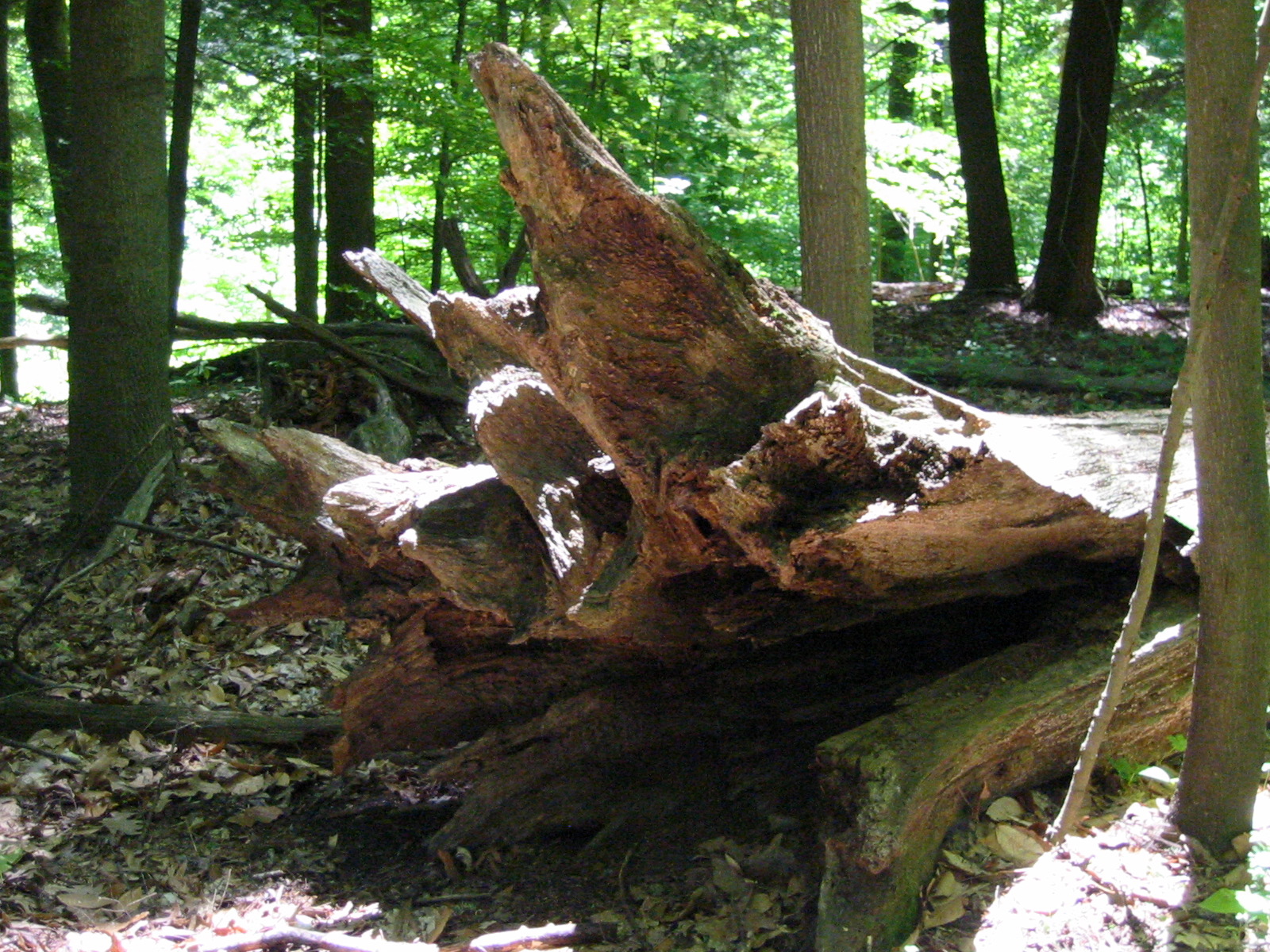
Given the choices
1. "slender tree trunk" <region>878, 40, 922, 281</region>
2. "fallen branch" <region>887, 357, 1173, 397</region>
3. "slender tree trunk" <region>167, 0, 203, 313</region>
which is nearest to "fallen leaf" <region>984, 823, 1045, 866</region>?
"fallen branch" <region>887, 357, 1173, 397</region>

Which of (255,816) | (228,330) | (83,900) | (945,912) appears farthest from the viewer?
(228,330)

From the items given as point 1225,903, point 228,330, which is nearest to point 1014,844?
point 1225,903

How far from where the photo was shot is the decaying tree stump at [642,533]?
2.60 m

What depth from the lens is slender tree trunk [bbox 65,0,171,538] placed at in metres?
5.90

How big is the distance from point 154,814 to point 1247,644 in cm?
373

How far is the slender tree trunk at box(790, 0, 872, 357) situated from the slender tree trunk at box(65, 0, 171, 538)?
12.2 feet

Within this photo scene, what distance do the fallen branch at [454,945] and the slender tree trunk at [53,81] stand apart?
26.8 ft

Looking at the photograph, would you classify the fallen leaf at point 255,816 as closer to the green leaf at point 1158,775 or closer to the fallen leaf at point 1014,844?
the fallen leaf at point 1014,844

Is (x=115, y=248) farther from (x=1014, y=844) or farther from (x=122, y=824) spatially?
(x=1014, y=844)

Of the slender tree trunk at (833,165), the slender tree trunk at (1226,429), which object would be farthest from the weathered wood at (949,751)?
the slender tree trunk at (833,165)

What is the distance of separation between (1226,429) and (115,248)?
5739 millimetres

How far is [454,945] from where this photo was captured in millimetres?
2932

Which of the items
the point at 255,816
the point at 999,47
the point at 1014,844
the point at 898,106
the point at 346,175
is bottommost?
the point at 255,816

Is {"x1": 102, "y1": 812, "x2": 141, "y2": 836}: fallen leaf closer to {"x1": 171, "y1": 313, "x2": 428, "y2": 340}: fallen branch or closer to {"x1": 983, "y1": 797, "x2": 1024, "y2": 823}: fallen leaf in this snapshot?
{"x1": 983, "y1": 797, "x2": 1024, "y2": 823}: fallen leaf
